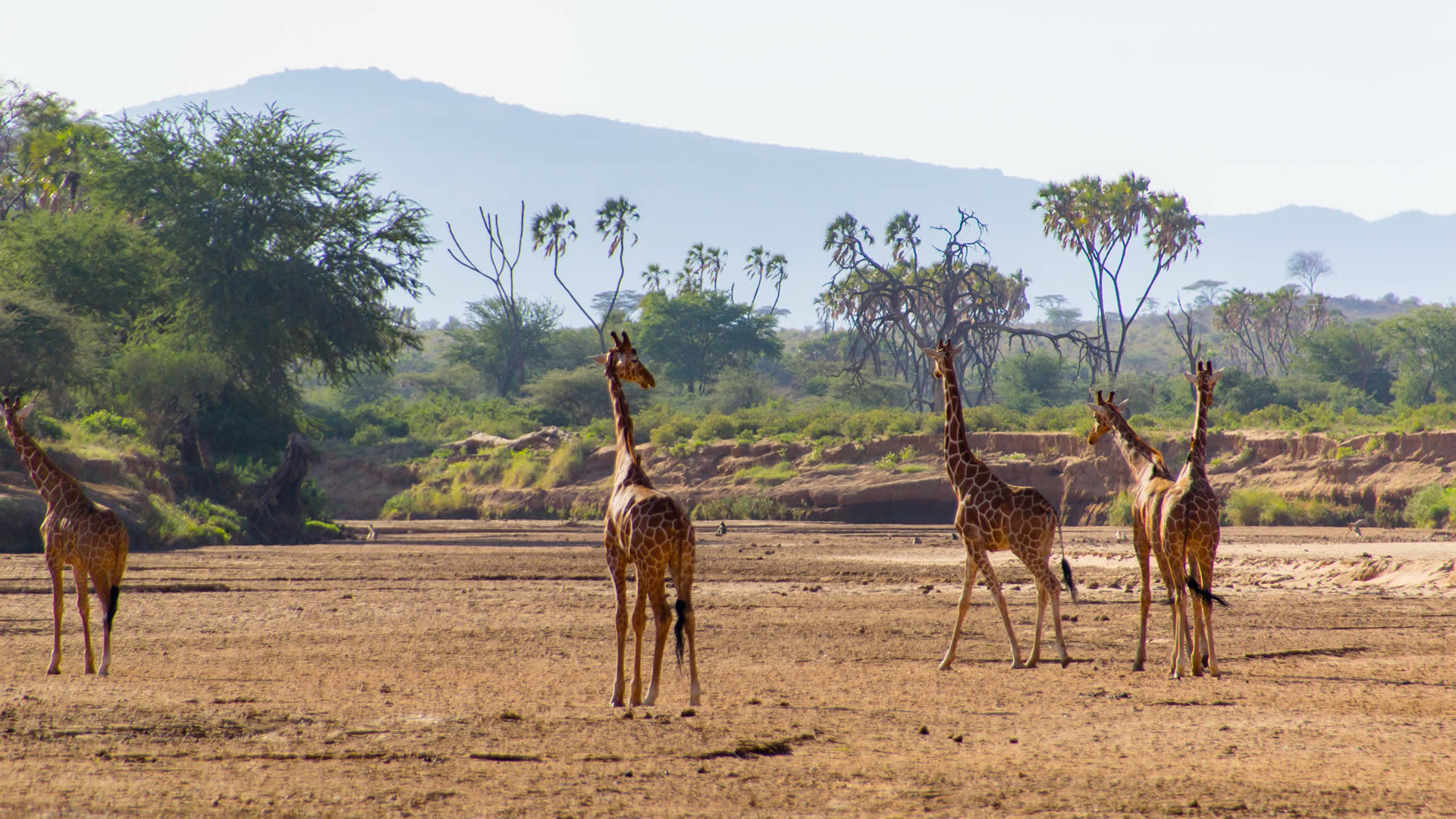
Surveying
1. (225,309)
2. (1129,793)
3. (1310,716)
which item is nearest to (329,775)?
(1129,793)

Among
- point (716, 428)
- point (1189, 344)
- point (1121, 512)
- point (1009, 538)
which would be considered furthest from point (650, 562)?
A: point (1189, 344)

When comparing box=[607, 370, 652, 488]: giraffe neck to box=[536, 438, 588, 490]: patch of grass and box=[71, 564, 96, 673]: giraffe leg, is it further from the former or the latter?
box=[536, 438, 588, 490]: patch of grass

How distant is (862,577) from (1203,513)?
978cm

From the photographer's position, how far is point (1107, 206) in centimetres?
6362

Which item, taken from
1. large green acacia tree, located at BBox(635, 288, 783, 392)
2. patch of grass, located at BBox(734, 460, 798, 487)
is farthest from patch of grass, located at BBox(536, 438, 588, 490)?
large green acacia tree, located at BBox(635, 288, 783, 392)

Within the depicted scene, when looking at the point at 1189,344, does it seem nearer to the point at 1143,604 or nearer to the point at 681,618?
the point at 1143,604

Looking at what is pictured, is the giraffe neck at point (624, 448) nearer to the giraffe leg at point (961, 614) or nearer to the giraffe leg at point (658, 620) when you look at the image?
the giraffe leg at point (658, 620)

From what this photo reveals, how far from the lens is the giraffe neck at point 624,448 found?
9391 millimetres

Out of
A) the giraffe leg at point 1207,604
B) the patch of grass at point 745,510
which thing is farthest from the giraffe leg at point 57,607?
the patch of grass at point 745,510

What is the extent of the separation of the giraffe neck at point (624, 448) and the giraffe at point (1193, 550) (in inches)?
175

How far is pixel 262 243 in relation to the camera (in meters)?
34.9

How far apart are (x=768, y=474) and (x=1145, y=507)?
100 ft

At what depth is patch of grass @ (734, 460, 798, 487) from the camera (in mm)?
41000

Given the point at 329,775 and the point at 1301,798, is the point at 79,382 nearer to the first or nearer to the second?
the point at 329,775
